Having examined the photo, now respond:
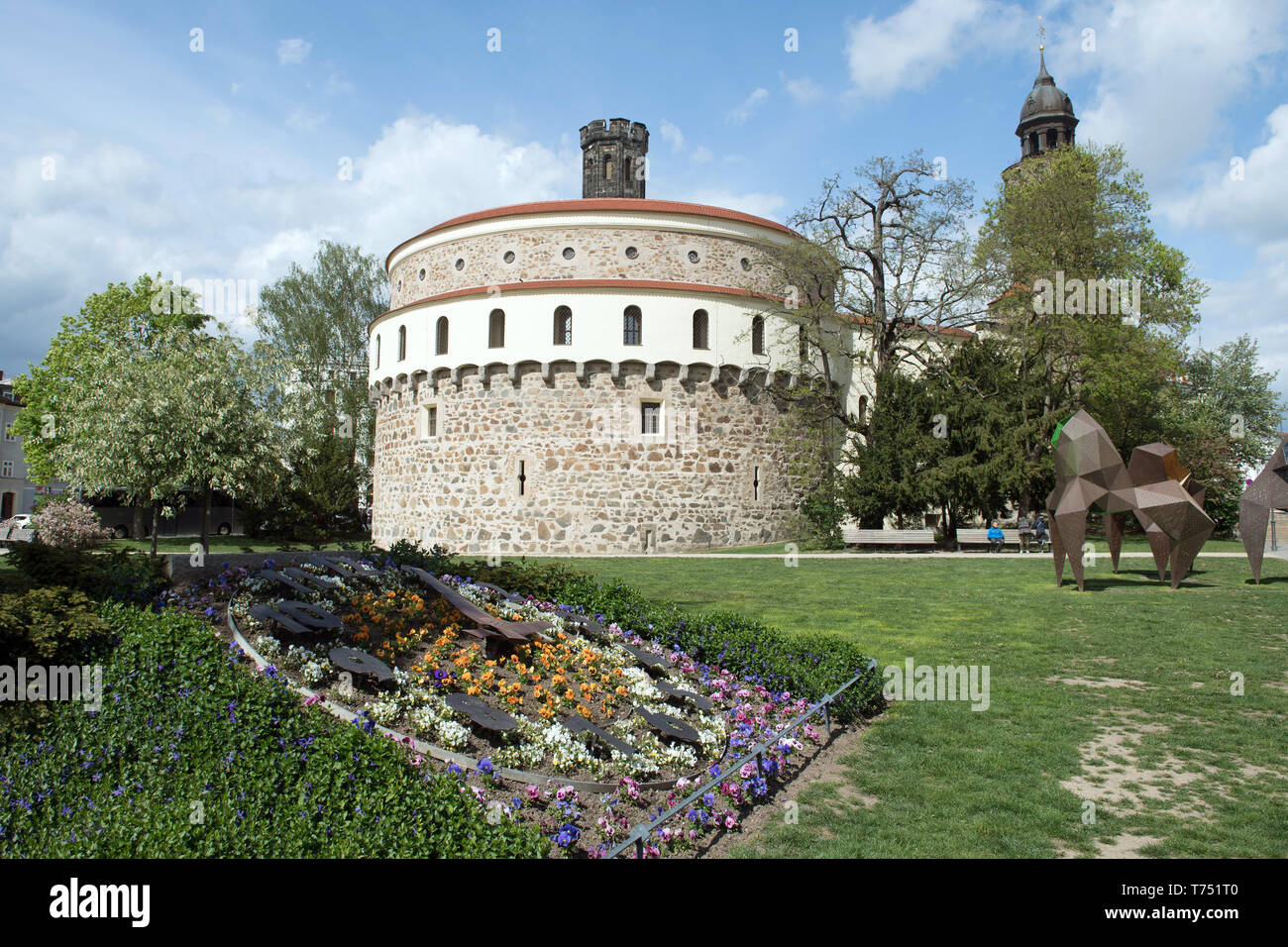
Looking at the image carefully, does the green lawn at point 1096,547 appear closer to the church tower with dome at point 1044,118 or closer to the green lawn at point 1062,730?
the green lawn at point 1062,730

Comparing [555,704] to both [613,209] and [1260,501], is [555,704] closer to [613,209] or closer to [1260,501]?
[1260,501]

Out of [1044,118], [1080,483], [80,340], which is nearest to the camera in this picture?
[1080,483]

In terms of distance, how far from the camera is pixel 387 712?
650cm

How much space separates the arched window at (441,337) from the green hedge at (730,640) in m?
19.0

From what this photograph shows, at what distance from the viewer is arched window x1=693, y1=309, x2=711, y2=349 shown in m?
28.1

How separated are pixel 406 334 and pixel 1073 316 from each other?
2392 cm

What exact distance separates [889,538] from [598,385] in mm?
10121

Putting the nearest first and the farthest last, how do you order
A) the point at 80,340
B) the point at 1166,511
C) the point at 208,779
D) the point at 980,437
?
the point at 208,779 → the point at 1166,511 → the point at 980,437 → the point at 80,340

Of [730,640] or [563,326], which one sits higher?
[563,326]

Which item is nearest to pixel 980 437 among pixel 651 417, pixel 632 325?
pixel 651 417

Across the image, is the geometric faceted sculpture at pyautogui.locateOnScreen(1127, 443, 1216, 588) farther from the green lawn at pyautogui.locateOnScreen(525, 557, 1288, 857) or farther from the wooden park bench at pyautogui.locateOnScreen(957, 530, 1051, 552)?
the wooden park bench at pyautogui.locateOnScreen(957, 530, 1051, 552)

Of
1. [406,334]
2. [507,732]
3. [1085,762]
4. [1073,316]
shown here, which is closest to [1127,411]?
[1073,316]

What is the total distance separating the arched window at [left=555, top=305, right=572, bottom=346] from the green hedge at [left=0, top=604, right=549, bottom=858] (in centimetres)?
2077

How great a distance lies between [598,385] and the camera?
2736 centimetres
